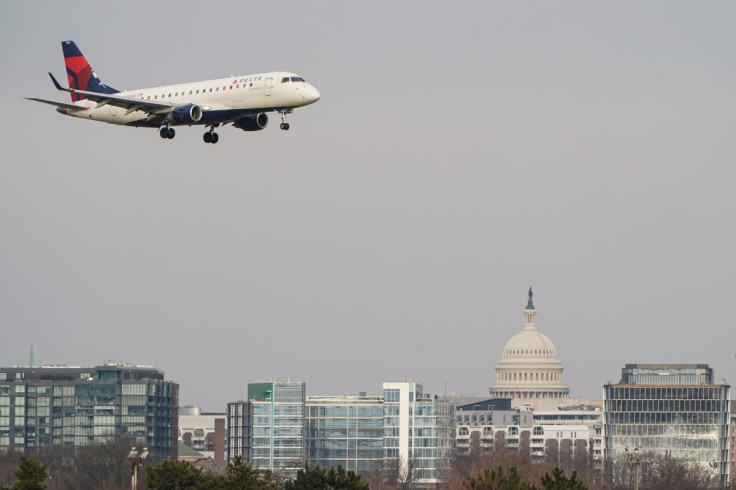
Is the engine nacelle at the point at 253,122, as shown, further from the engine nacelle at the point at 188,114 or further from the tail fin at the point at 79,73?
the tail fin at the point at 79,73

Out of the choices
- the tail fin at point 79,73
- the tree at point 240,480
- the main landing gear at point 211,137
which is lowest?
the tree at point 240,480

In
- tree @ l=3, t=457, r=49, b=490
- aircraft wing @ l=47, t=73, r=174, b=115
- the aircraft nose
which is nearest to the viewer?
tree @ l=3, t=457, r=49, b=490

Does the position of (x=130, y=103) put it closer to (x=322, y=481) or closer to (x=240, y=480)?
(x=240, y=480)

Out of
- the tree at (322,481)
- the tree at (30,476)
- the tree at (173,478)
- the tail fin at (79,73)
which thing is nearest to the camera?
the tree at (30,476)

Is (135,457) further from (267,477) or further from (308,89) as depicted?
(308,89)

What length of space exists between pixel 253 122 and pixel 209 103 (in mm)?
3227

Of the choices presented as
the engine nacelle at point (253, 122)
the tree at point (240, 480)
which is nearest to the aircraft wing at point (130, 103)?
the engine nacelle at point (253, 122)

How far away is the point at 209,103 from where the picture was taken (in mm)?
150250

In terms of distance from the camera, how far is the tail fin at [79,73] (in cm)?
16738

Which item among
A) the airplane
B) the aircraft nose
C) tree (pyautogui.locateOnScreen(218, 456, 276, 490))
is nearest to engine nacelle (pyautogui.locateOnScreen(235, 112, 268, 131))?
the airplane

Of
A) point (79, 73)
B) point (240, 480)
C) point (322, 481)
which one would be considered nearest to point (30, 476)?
point (240, 480)

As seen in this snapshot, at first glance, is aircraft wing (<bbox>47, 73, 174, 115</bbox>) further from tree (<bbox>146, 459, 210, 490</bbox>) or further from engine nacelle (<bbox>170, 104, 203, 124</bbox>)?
tree (<bbox>146, 459, 210, 490</bbox>)

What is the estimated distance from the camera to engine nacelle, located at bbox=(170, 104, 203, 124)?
487 feet

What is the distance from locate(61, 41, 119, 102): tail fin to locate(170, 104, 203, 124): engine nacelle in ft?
56.7
